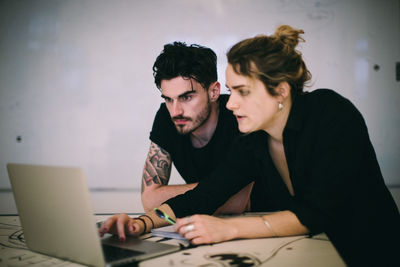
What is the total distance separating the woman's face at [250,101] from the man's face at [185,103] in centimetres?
51

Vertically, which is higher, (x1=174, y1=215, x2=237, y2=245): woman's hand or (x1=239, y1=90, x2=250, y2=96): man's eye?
(x1=239, y1=90, x2=250, y2=96): man's eye

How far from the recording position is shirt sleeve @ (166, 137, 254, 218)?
1216 millimetres

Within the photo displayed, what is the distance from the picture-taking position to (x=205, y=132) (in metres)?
1.79

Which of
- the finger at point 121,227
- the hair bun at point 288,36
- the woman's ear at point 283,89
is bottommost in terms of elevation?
the finger at point 121,227

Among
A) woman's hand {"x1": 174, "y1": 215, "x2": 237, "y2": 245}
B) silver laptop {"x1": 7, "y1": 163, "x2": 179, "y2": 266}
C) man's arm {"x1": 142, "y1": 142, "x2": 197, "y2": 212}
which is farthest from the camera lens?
man's arm {"x1": 142, "y1": 142, "x2": 197, "y2": 212}

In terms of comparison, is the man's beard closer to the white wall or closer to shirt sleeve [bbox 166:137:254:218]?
shirt sleeve [bbox 166:137:254:218]

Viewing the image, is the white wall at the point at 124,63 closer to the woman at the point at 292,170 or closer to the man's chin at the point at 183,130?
the man's chin at the point at 183,130

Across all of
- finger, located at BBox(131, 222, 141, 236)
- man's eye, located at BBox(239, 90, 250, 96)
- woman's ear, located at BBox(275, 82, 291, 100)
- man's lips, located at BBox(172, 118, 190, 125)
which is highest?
man's eye, located at BBox(239, 90, 250, 96)

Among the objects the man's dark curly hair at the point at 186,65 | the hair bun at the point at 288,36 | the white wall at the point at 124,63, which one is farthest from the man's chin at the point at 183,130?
the white wall at the point at 124,63

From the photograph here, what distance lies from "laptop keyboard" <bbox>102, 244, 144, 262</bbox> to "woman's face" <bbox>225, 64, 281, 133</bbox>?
59cm

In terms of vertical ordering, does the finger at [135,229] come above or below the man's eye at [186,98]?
below

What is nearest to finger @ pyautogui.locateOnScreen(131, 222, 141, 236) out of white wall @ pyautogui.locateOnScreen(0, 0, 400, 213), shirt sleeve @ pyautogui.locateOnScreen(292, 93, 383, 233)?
shirt sleeve @ pyautogui.locateOnScreen(292, 93, 383, 233)

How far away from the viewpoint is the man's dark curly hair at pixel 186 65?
1.69m

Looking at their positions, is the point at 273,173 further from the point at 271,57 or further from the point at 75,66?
the point at 75,66
